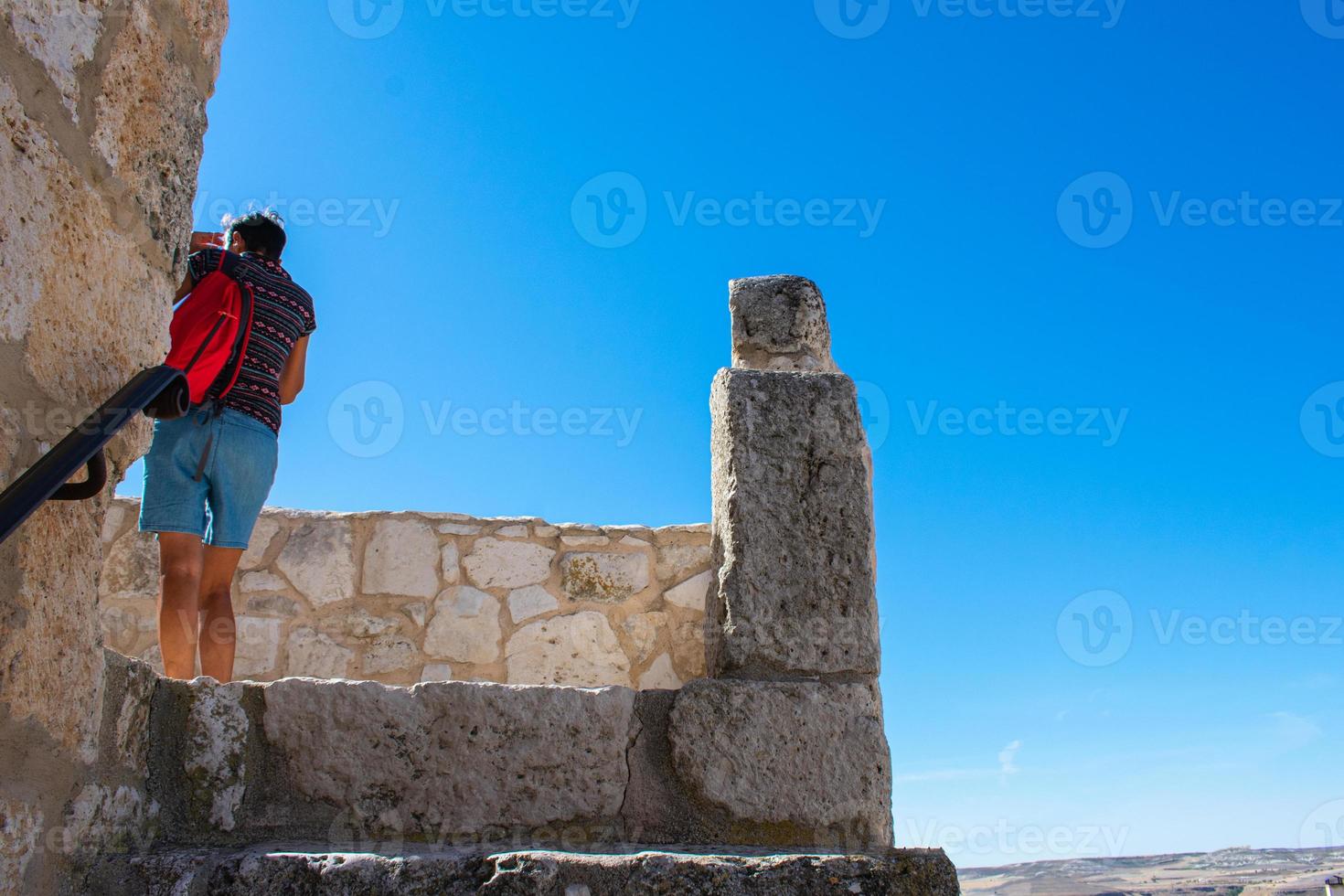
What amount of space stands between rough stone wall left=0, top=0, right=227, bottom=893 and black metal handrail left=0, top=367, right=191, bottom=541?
81 millimetres

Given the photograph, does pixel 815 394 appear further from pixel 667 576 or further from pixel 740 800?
pixel 667 576

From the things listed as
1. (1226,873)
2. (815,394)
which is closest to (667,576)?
(815,394)

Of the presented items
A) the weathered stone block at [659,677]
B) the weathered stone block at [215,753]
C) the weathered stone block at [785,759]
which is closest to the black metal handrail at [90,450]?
the weathered stone block at [215,753]

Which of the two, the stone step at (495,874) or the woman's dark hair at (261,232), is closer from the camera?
the stone step at (495,874)

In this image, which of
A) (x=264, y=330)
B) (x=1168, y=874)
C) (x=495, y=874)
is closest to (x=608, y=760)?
(x=495, y=874)

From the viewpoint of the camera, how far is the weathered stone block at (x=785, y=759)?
2295 millimetres

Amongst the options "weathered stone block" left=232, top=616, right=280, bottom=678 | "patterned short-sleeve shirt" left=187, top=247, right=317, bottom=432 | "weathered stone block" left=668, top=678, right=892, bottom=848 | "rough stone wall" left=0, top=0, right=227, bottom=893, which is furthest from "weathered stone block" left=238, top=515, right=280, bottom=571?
"weathered stone block" left=668, top=678, right=892, bottom=848

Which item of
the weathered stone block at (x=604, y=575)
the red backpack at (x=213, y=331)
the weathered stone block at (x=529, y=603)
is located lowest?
the weathered stone block at (x=529, y=603)

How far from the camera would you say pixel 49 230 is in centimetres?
173

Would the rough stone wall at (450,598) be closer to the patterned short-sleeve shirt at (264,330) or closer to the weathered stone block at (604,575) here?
the weathered stone block at (604,575)

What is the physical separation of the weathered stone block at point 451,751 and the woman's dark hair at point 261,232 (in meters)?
1.52

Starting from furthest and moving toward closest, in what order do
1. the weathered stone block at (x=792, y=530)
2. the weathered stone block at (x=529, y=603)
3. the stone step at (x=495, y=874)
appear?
the weathered stone block at (x=529, y=603)
the weathered stone block at (x=792, y=530)
the stone step at (x=495, y=874)

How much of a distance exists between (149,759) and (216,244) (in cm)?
167

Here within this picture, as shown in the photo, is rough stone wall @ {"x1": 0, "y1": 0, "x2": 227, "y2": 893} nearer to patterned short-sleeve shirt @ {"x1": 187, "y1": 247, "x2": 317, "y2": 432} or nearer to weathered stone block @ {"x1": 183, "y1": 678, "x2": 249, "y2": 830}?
weathered stone block @ {"x1": 183, "y1": 678, "x2": 249, "y2": 830}
